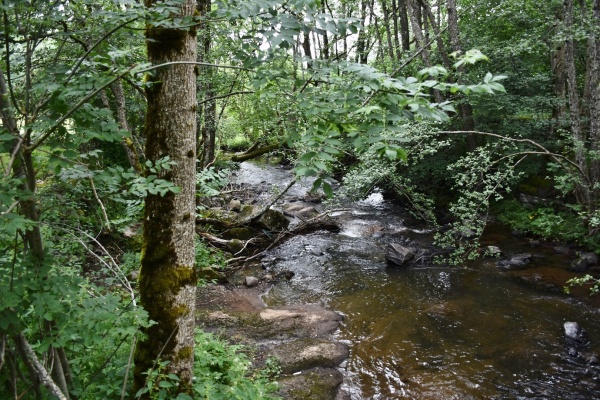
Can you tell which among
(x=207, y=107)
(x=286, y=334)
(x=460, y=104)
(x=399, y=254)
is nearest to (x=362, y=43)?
(x=460, y=104)

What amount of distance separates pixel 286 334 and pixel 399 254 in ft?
15.0

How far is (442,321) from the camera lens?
24.8 ft

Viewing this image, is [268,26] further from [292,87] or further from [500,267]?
[500,267]

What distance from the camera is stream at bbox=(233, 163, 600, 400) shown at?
5770 millimetres

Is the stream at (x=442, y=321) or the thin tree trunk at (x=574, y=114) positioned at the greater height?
the thin tree trunk at (x=574, y=114)

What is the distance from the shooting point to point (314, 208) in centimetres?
1491

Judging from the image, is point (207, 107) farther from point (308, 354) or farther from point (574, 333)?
point (574, 333)

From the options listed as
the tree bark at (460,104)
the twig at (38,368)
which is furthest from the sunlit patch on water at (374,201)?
the twig at (38,368)

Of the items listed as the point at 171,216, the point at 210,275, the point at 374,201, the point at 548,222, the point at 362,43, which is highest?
the point at 362,43

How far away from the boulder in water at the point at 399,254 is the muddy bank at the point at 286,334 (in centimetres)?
307

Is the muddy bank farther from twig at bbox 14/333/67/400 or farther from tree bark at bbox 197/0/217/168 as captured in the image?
tree bark at bbox 197/0/217/168

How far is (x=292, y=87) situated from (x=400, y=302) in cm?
683

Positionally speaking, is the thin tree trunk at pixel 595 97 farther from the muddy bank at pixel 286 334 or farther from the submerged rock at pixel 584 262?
the muddy bank at pixel 286 334

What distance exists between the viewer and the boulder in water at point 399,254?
33.9 feet
